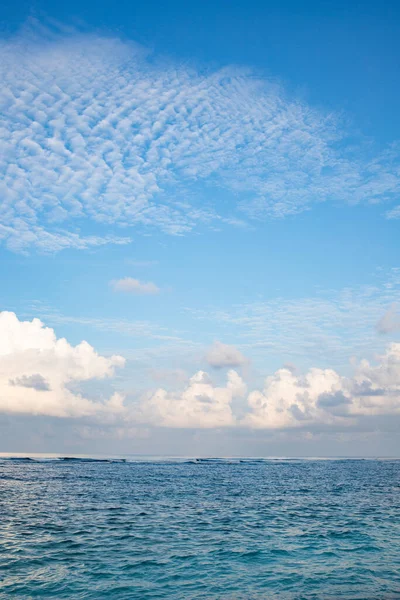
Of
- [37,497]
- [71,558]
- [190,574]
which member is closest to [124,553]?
[71,558]

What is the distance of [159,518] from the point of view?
41.4 m

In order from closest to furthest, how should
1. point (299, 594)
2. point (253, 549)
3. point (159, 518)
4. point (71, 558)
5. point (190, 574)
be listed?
1. point (299, 594)
2. point (190, 574)
3. point (71, 558)
4. point (253, 549)
5. point (159, 518)

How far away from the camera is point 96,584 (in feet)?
73.9

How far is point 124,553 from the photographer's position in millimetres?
28359

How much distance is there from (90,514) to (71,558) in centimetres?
1643

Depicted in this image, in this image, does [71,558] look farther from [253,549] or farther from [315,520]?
[315,520]

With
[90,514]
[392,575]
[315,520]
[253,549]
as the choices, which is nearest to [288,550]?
[253,549]

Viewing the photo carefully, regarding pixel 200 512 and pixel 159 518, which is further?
pixel 200 512

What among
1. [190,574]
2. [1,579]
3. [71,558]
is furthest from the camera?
[71,558]

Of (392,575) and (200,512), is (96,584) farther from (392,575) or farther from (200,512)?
(200,512)

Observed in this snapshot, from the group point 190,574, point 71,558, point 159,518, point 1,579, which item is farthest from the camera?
Result: point 159,518

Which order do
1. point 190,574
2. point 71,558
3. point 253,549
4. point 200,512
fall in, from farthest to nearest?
point 200,512, point 253,549, point 71,558, point 190,574

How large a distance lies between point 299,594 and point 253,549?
9158 millimetres

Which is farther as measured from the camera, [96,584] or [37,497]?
[37,497]
